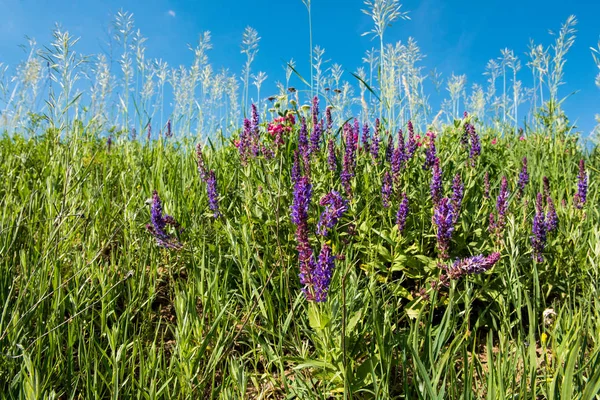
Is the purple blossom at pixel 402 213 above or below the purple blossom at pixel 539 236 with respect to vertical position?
above

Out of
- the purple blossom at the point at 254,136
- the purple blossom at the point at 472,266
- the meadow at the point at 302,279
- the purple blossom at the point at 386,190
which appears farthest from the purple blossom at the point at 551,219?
the purple blossom at the point at 254,136

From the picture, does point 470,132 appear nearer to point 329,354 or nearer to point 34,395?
point 329,354

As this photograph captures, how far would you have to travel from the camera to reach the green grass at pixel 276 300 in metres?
1.41

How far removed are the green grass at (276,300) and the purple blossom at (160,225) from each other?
0.12 m

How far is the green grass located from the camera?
141cm

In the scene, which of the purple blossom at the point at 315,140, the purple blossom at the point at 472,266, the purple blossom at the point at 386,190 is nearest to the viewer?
the purple blossom at the point at 472,266

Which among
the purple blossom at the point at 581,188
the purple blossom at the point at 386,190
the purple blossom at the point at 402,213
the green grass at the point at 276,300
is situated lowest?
the green grass at the point at 276,300

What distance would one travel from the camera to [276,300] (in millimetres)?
2090

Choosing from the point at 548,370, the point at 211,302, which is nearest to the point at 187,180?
the point at 211,302

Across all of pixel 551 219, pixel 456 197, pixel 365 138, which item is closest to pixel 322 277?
pixel 456 197

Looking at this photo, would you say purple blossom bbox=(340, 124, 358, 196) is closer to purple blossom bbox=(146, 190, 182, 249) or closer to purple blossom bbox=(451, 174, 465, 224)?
purple blossom bbox=(451, 174, 465, 224)

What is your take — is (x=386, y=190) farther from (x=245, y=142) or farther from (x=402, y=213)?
(x=245, y=142)

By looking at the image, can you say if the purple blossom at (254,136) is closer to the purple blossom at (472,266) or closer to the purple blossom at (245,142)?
the purple blossom at (245,142)

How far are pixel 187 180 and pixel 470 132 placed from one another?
7.24 ft
